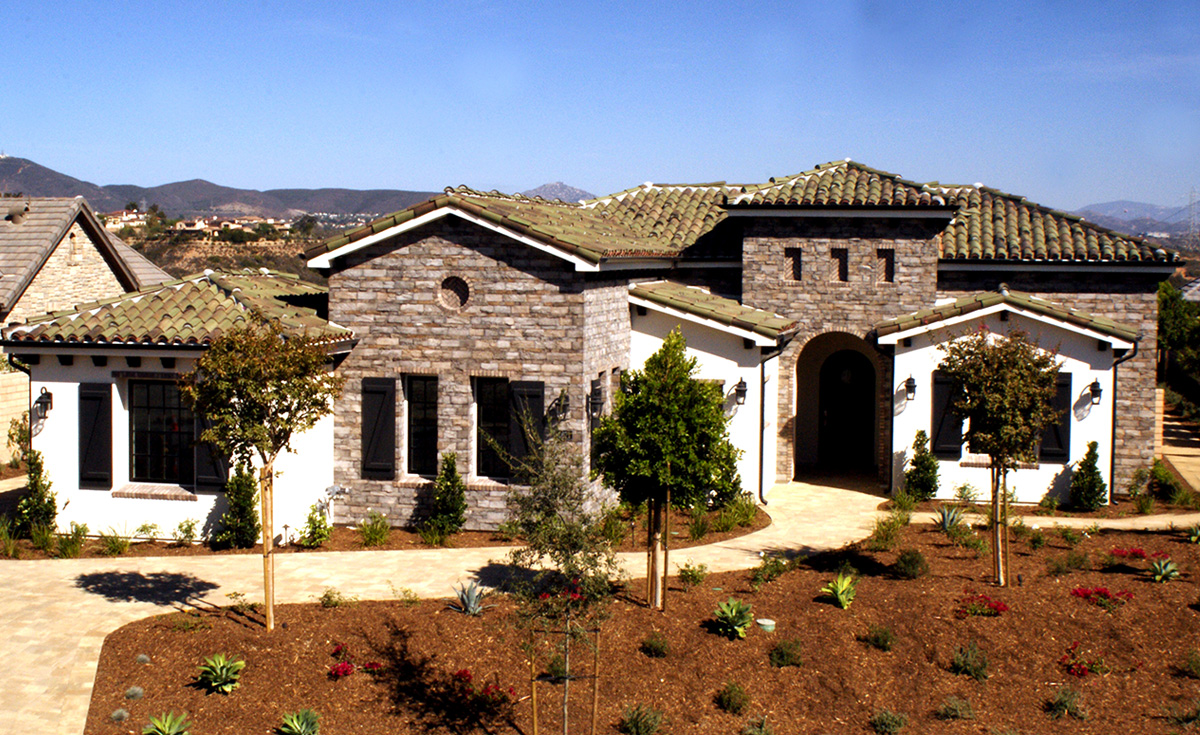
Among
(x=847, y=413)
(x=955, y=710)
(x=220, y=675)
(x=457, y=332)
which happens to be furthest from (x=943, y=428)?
(x=220, y=675)

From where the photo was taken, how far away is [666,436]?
12.8 metres

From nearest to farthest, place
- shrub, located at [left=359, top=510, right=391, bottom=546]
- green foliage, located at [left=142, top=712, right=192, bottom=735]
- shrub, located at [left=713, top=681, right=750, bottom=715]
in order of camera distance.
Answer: green foliage, located at [left=142, top=712, right=192, bottom=735] → shrub, located at [left=713, top=681, right=750, bottom=715] → shrub, located at [left=359, top=510, right=391, bottom=546]

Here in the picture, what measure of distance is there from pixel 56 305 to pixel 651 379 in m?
20.4

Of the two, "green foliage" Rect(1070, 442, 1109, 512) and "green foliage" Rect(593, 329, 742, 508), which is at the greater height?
"green foliage" Rect(593, 329, 742, 508)

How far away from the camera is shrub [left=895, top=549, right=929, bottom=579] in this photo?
1468 cm

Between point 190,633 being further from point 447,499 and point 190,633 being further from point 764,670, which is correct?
point 764,670

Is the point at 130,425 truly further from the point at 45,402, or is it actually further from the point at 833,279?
the point at 833,279

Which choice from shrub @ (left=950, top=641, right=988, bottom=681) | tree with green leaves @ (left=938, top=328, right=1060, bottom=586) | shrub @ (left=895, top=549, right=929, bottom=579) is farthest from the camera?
shrub @ (left=895, top=549, right=929, bottom=579)

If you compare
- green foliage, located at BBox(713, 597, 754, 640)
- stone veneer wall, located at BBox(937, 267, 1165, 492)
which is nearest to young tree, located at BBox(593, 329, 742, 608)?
green foliage, located at BBox(713, 597, 754, 640)

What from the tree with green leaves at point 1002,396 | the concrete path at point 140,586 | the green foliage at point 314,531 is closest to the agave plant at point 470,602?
the concrete path at point 140,586

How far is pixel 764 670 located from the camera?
474 inches

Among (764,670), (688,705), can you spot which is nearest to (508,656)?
(688,705)

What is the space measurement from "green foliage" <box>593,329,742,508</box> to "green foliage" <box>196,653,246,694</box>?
497cm

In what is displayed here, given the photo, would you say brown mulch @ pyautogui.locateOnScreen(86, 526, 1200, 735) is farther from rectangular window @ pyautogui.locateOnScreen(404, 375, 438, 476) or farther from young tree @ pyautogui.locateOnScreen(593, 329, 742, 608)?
rectangular window @ pyautogui.locateOnScreen(404, 375, 438, 476)
